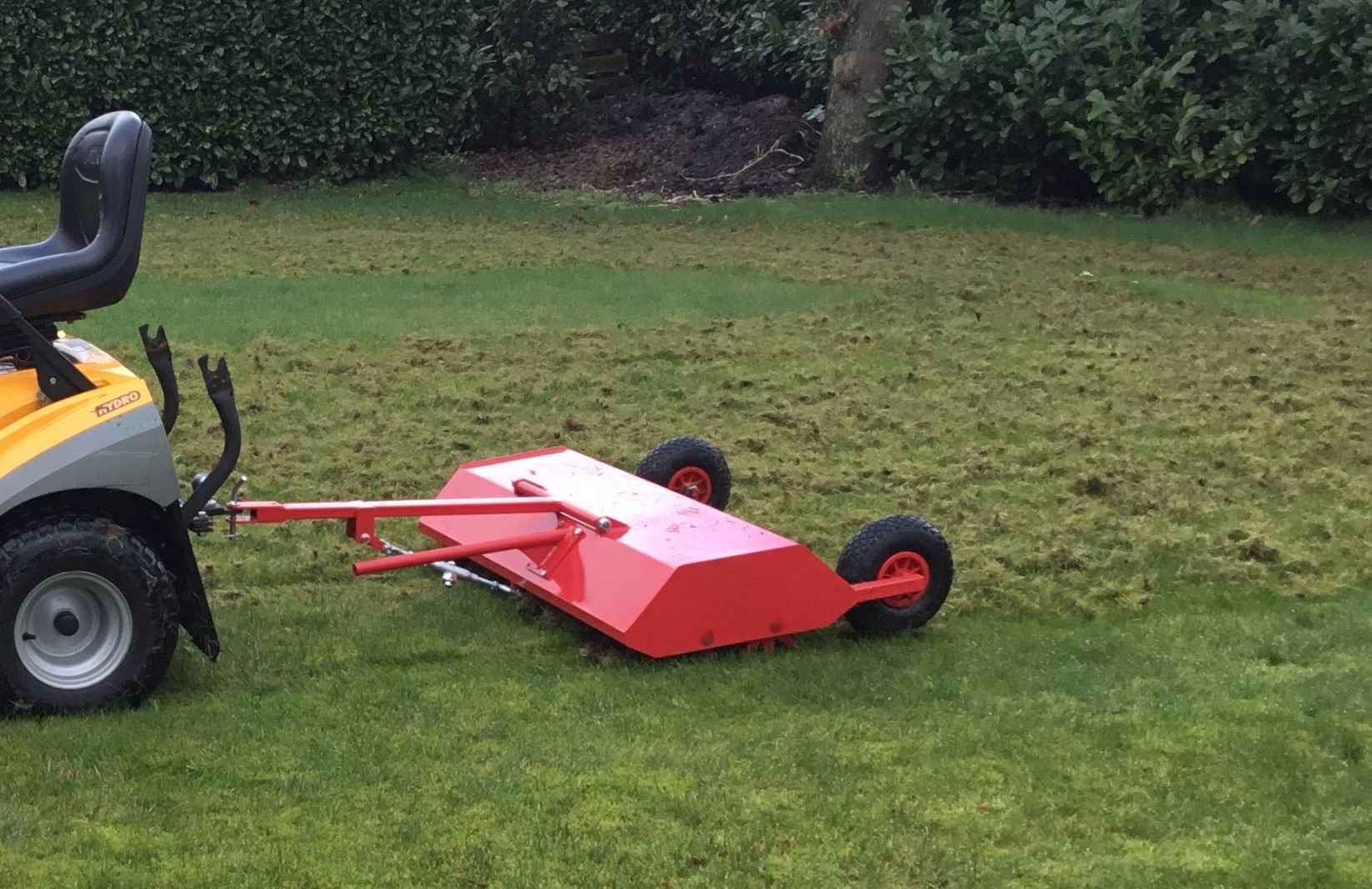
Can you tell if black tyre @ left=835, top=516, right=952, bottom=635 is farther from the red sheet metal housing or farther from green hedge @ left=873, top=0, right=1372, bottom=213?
green hedge @ left=873, top=0, right=1372, bottom=213

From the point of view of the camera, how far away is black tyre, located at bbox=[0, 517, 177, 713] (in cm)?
381

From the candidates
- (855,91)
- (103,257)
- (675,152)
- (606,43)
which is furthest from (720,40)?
(103,257)

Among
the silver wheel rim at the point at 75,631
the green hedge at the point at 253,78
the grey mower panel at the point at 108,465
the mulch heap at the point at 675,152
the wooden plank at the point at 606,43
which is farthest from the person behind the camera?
the wooden plank at the point at 606,43

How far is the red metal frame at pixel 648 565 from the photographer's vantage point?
172 inches

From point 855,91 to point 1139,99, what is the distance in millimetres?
2473

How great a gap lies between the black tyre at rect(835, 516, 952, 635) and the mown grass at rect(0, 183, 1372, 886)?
10cm

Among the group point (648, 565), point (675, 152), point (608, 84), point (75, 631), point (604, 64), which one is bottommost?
point (75, 631)

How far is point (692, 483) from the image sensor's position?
222 inches


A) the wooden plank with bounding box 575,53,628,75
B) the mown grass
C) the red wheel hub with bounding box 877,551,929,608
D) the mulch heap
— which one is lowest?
the mown grass

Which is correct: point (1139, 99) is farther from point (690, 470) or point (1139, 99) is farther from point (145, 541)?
point (145, 541)

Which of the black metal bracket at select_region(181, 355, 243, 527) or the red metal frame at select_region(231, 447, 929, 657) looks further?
the red metal frame at select_region(231, 447, 929, 657)

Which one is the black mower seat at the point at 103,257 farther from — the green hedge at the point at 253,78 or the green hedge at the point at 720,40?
the green hedge at the point at 720,40

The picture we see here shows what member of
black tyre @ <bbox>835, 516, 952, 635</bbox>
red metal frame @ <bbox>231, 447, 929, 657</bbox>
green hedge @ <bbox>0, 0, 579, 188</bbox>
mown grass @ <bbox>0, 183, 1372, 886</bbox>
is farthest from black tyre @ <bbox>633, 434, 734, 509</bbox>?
green hedge @ <bbox>0, 0, 579, 188</bbox>

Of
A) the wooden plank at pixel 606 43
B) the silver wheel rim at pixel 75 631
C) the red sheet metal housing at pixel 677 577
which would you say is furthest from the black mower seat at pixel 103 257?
the wooden plank at pixel 606 43
